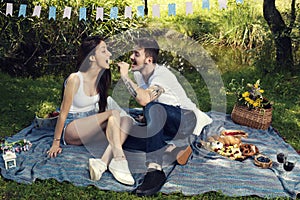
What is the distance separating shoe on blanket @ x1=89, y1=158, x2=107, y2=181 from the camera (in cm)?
336

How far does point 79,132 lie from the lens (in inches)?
147

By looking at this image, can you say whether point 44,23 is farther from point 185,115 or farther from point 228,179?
point 228,179

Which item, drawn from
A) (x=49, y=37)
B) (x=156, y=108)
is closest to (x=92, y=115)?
(x=156, y=108)

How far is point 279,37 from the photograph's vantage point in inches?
242

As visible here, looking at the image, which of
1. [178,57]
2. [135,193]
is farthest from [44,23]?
[135,193]

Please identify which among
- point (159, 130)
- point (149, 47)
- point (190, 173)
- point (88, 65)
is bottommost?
point (190, 173)

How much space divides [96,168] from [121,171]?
0.20 meters

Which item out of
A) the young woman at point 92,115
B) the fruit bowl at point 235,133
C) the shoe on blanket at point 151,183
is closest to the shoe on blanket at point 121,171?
the young woman at point 92,115

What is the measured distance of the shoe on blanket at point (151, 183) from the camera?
3248 mm

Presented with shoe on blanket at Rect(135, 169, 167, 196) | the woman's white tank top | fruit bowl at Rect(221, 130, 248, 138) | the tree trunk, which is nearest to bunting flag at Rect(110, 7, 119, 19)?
the woman's white tank top

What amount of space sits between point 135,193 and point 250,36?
4.42 meters

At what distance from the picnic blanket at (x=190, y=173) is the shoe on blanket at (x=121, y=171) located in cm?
5

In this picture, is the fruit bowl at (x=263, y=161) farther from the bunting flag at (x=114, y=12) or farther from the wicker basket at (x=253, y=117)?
the bunting flag at (x=114, y=12)

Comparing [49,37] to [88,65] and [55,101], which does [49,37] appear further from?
[88,65]
